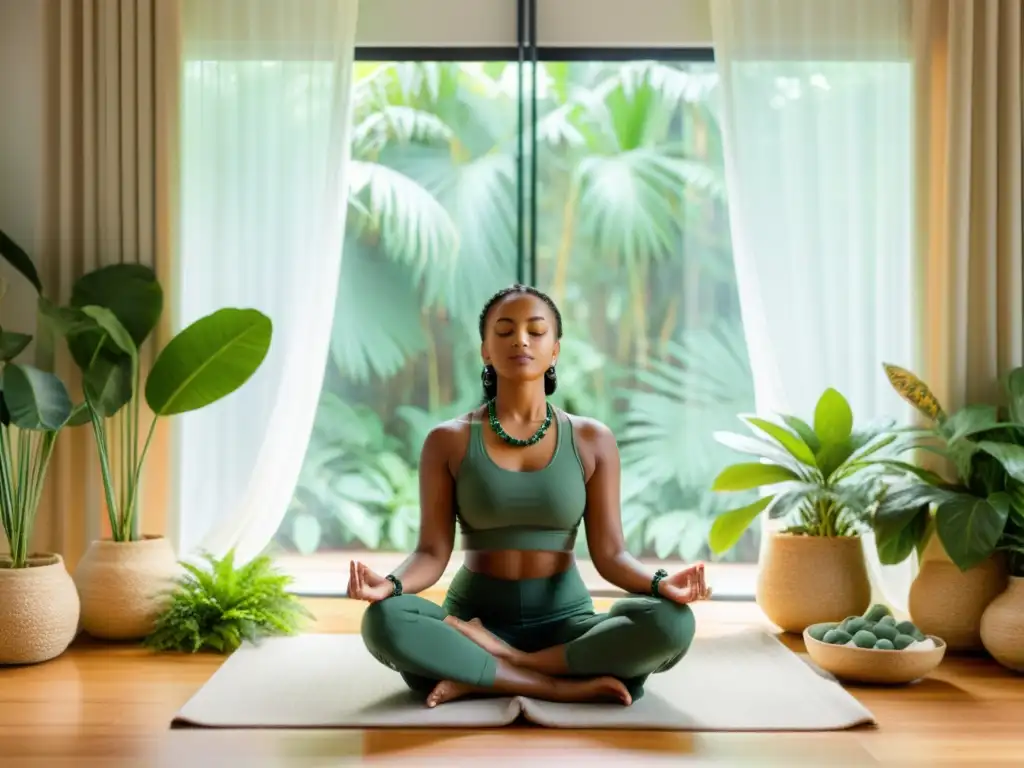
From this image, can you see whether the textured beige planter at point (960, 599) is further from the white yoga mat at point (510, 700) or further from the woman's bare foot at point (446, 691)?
the woman's bare foot at point (446, 691)

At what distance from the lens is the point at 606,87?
4117mm

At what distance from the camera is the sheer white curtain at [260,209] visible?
3783mm

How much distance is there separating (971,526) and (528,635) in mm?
1296

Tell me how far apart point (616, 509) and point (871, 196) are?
164 cm

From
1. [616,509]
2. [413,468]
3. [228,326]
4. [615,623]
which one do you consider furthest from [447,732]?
Answer: [413,468]

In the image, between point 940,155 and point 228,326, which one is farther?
point 940,155

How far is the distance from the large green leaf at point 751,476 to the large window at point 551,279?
64 centimetres

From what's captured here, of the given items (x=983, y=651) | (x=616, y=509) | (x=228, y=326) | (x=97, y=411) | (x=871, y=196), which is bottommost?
→ (x=983, y=651)

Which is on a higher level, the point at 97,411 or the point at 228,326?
the point at 228,326

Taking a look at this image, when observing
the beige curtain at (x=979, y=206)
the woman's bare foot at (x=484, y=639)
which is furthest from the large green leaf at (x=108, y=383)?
the beige curtain at (x=979, y=206)

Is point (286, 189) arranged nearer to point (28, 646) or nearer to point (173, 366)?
point (173, 366)

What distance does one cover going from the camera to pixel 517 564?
2715 mm

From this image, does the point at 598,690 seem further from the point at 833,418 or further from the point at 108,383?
the point at 108,383

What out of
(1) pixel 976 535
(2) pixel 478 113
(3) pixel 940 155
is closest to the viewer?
(1) pixel 976 535
